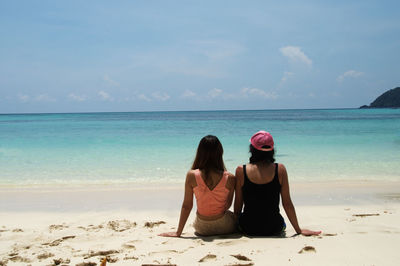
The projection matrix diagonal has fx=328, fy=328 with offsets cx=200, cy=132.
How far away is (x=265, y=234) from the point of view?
3215 millimetres

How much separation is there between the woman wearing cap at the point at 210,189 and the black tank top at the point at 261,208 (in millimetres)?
162

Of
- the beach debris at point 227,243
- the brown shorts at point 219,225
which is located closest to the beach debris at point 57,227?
the brown shorts at point 219,225

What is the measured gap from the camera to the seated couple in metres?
3.09

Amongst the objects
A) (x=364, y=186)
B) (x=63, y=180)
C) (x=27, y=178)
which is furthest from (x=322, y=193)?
(x=27, y=178)

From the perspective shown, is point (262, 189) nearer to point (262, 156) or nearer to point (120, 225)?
point (262, 156)

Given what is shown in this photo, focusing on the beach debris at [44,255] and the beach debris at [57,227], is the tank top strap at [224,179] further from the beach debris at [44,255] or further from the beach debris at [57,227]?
the beach debris at [57,227]

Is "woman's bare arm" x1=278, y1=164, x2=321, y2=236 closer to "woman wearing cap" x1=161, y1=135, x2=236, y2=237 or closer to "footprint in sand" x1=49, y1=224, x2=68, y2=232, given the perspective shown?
"woman wearing cap" x1=161, y1=135, x2=236, y2=237

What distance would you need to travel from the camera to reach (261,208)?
3.16 m

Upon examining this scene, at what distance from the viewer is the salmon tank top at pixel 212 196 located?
10.5 ft

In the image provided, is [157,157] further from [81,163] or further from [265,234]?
[265,234]

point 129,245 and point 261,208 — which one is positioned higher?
point 261,208

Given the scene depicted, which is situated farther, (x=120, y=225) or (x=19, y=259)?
(x=120, y=225)

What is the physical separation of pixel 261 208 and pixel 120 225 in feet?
5.95

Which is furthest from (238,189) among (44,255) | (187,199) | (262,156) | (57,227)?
(57,227)
